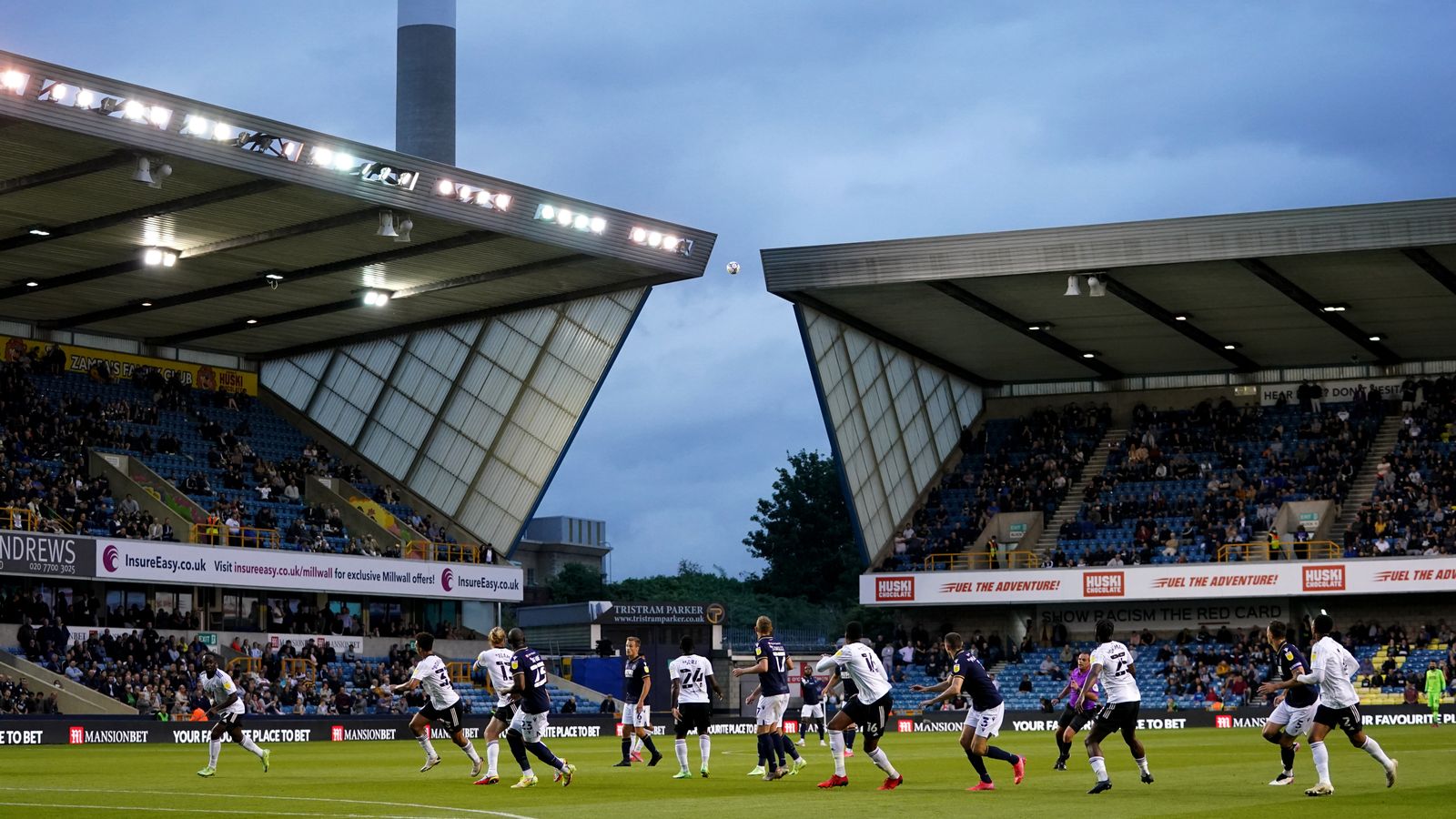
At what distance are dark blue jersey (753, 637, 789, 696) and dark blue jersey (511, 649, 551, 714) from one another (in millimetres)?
2959

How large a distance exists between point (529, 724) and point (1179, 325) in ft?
141

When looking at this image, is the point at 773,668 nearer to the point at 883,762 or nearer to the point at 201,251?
the point at 883,762

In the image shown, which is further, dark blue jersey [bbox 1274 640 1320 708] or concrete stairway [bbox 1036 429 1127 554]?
concrete stairway [bbox 1036 429 1127 554]

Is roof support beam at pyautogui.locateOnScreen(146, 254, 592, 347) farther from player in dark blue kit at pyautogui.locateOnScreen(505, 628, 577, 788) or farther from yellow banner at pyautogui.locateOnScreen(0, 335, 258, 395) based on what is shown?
player in dark blue kit at pyautogui.locateOnScreen(505, 628, 577, 788)

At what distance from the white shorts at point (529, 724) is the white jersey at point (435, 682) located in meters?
1.88

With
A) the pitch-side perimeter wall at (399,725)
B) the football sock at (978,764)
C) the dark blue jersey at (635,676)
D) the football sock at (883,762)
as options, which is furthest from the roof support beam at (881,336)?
the football sock at (978,764)

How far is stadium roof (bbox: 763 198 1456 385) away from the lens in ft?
166

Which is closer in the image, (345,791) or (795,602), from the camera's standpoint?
(345,791)

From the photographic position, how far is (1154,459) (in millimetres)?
66938

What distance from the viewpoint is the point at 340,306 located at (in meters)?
57.5

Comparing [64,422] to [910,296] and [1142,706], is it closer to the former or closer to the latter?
[910,296]

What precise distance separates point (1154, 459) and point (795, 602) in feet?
143

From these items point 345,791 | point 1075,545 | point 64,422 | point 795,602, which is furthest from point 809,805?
point 795,602

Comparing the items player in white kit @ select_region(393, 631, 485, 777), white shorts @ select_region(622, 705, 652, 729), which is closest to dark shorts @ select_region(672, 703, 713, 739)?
white shorts @ select_region(622, 705, 652, 729)
